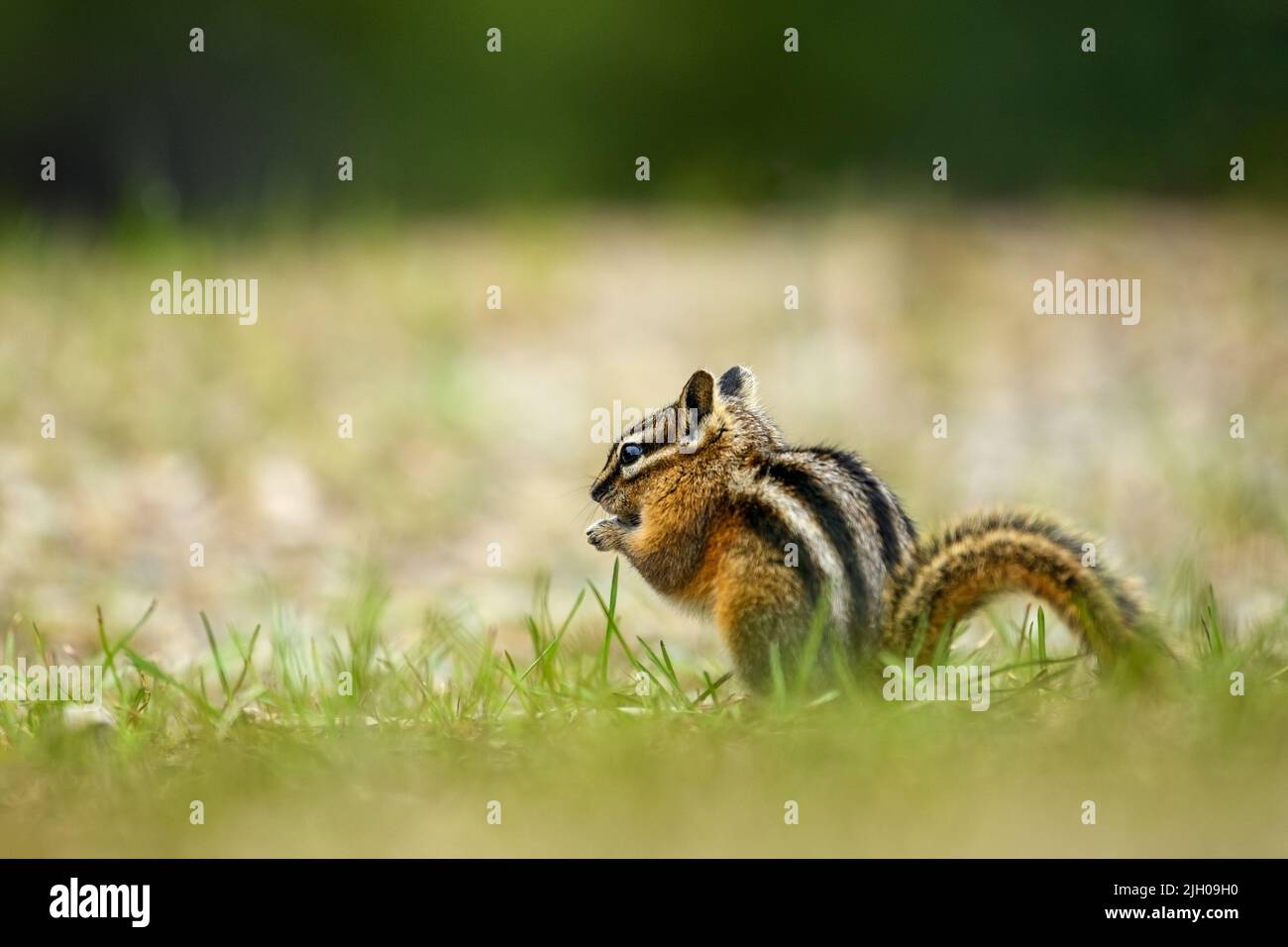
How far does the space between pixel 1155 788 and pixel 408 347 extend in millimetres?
7260

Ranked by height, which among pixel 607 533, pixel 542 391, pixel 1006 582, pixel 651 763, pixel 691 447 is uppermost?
pixel 542 391

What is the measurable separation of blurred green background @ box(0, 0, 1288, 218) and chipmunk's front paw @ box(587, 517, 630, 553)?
26.8 ft

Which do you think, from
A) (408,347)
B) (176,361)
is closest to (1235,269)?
(408,347)

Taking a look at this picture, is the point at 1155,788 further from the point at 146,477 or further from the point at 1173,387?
the point at 1173,387

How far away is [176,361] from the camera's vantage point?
30.8 feet

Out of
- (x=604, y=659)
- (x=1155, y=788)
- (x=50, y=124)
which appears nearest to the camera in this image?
(x=1155, y=788)

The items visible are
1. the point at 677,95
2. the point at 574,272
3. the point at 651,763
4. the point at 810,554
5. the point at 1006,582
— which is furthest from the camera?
the point at 677,95

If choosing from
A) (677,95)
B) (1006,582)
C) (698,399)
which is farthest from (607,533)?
(677,95)

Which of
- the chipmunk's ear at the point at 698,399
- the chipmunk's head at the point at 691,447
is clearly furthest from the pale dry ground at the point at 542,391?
the chipmunk's ear at the point at 698,399

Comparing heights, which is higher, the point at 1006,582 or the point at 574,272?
the point at 574,272

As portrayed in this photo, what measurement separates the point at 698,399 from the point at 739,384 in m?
0.20

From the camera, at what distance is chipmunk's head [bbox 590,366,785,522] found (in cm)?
462

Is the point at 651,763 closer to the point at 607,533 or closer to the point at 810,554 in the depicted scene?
the point at 810,554

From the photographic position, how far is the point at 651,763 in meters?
3.96
